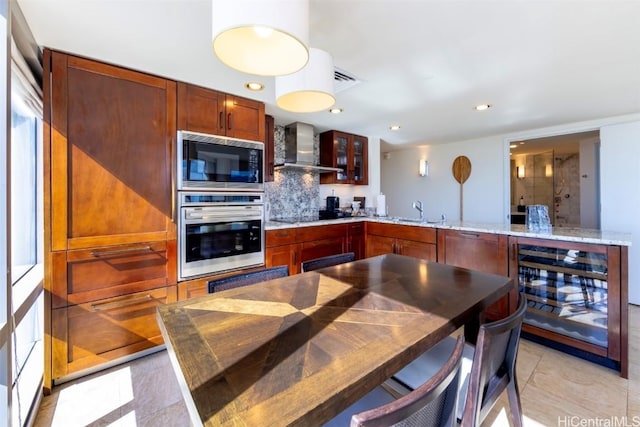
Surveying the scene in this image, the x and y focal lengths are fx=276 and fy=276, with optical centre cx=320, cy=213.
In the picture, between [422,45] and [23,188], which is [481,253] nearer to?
[422,45]

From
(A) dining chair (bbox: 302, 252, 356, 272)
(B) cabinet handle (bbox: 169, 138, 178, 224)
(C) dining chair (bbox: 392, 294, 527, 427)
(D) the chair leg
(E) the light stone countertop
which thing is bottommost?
(D) the chair leg

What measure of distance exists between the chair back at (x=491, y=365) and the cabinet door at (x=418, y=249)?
5.76 feet

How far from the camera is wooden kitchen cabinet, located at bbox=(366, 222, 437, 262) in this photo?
2.97 metres

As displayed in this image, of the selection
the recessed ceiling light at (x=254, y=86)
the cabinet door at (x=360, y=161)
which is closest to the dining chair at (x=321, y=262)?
the recessed ceiling light at (x=254, y=86)

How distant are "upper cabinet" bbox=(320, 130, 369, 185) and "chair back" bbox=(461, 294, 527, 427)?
3.12 metres

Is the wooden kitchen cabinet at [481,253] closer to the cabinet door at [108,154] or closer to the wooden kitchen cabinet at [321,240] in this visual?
the wooden kitchen cabinet at [321,240]

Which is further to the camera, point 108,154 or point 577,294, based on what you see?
point 577,294

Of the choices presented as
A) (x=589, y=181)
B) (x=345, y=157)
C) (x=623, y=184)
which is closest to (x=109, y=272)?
(x=345, y=157)

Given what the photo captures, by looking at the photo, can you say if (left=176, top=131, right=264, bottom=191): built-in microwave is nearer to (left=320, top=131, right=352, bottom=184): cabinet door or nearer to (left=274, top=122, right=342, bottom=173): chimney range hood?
(left=274, top=122, right=342, bottom=173): chimney range hood

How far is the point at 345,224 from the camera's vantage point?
3.61 m

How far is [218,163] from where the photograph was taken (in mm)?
2449

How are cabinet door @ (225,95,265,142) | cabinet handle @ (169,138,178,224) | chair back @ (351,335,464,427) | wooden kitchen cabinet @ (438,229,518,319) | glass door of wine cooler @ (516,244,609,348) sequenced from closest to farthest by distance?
chair back @ (351,335,464,427) < glass door of wine cooler @ (516,244,609,348) < cabinet handle @ (169,138,178,224) < wooden kitchen cabinet @ (438,229,518,319) < cabinet door @ (225,95,265,142)

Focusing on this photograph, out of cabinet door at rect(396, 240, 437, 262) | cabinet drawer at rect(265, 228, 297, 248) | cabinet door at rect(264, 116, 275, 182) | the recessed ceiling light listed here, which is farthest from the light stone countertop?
the recessed ceiling light

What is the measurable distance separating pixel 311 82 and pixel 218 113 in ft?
4.55
